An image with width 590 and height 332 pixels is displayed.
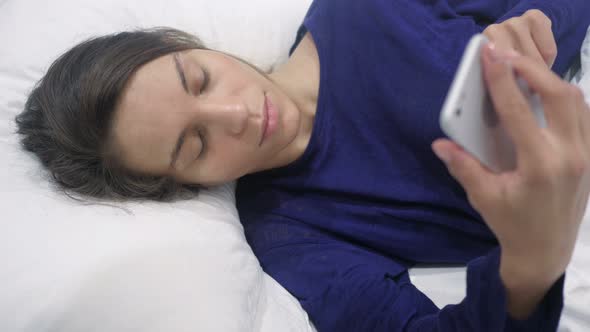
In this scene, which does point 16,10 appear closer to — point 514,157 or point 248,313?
point 248,313

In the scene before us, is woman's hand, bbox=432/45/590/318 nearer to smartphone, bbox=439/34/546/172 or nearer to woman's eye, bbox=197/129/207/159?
smartphone, bbox=439/34/546/172

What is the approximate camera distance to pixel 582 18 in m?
0.95

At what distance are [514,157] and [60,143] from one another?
73cm

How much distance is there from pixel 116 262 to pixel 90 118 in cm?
26

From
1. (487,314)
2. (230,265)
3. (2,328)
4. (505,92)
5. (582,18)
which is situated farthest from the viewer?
(582,18)

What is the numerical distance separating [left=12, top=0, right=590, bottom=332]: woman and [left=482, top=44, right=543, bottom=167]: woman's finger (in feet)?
0.97

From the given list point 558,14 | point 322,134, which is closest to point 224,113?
point 322,134

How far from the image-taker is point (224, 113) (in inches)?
30.7

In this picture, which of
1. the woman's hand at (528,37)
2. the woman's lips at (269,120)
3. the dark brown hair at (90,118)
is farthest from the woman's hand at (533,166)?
the dark brown hair at (90,118)

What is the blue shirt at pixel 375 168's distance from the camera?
82 centimetres

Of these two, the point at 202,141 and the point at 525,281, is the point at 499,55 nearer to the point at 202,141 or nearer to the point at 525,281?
the point at 525,281

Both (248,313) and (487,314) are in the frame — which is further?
(248,313)

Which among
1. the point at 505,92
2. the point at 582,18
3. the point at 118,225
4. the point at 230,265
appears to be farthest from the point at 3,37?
the point at 582,18

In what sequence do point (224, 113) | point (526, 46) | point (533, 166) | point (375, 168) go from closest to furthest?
point (533, 166)
point (526, 46)
point (224, 113)
point (375, 168)
